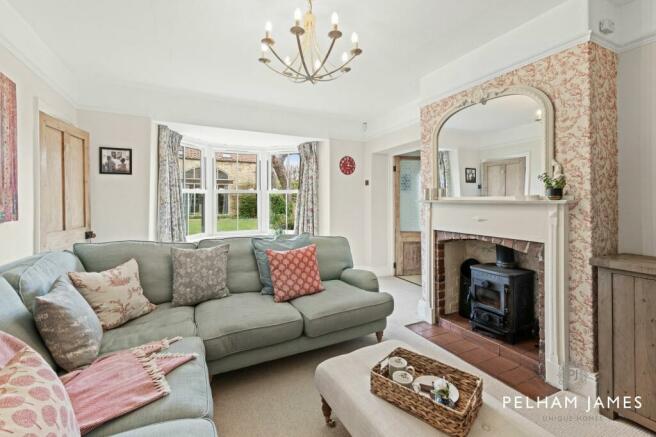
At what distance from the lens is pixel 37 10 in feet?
7.16

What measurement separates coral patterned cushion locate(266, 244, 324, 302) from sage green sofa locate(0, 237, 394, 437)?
97 millimetres

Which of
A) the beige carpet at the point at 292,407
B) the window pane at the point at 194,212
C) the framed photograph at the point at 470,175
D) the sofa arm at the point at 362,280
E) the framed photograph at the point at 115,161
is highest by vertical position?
the framed photograph at the point at 115,161

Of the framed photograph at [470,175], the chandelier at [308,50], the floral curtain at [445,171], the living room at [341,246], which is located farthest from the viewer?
the floral curtain at [445,171]

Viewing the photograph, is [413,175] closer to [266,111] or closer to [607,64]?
[266,111]

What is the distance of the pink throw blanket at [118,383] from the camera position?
116 cm

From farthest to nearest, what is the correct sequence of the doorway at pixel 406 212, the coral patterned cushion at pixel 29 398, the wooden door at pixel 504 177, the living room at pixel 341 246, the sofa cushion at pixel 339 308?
the doorway at pixel 406 212
the wooden door at pixel 504 177
the sofa cushion at pixel 339 308
the living room at pixel 341 246
the coral patterned cushion at pixel 29 398

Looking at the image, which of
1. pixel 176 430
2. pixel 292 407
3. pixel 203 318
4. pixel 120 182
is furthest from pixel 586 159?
pixel 120 182

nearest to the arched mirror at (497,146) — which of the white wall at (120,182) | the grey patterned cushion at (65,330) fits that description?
the grey patterned cushion at (65,330)

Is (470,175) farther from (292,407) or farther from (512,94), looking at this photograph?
(292,407)

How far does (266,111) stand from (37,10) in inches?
97.7

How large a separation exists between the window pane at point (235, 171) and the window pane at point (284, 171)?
0.32 metres

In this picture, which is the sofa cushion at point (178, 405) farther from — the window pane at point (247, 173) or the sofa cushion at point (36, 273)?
the window pane at point (247, 173)

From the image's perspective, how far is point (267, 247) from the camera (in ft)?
9.34

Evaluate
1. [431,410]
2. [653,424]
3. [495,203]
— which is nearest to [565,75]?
[495,203]
